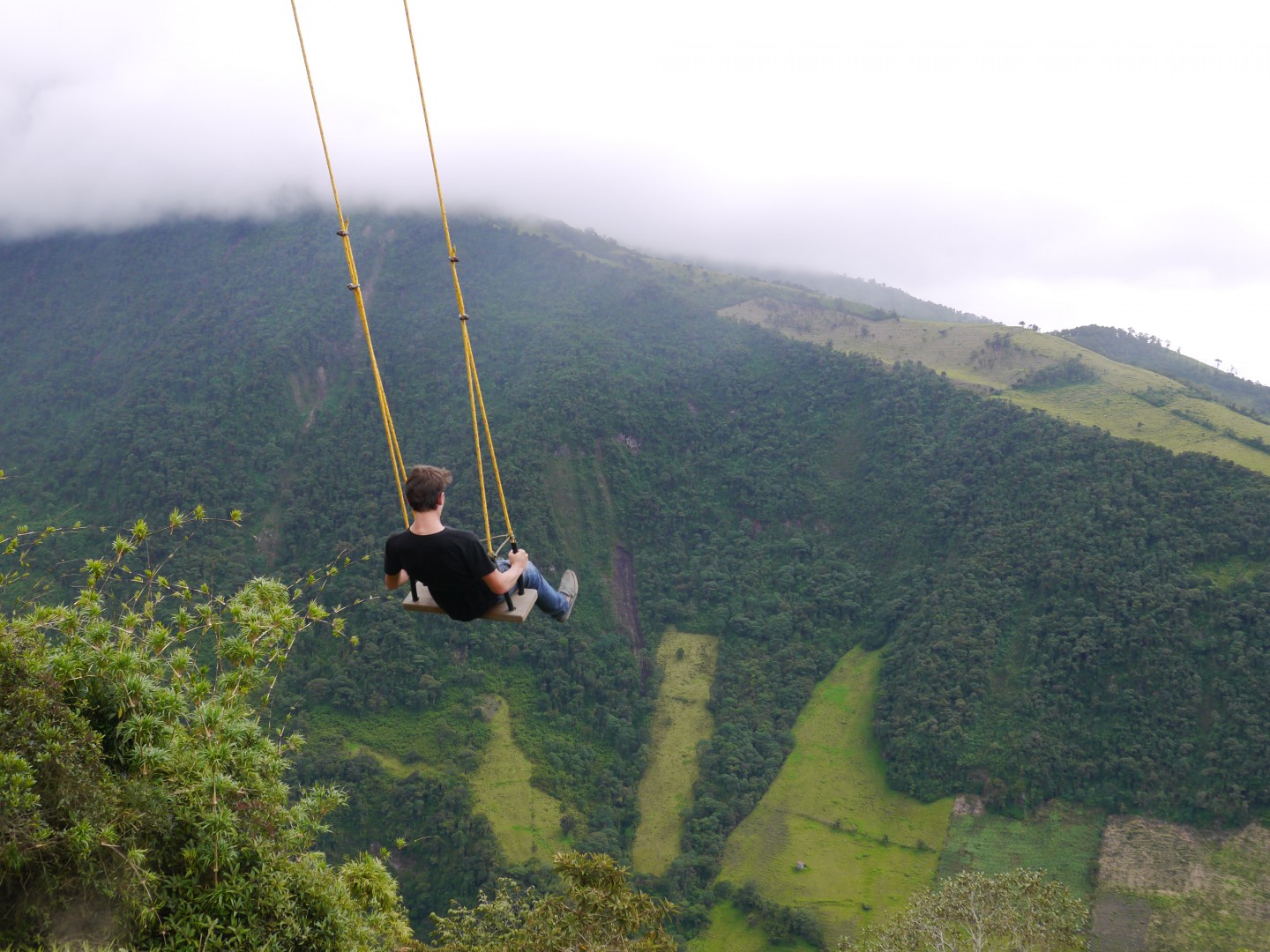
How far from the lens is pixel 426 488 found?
5480 millimetres

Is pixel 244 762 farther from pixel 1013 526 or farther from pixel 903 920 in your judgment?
pixel 1013 526

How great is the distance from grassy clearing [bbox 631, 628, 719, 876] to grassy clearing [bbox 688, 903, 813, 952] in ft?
14.0

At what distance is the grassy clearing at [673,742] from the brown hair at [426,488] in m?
42.3

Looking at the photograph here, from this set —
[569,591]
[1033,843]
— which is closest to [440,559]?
[569,591]

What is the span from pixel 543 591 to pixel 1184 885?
4025 cm

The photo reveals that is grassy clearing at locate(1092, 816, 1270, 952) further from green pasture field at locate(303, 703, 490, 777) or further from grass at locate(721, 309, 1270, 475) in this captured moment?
green pasture field at locate(303, 703, 490, 777)

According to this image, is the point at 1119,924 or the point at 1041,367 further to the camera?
the point at 1041,367

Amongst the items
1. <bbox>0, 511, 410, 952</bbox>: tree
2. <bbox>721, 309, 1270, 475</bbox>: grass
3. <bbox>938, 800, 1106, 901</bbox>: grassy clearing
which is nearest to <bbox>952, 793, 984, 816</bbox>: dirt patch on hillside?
<bbox>938, 800, 1106, 901</bbox>: grassy clearing

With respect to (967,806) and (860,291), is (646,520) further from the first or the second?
(860,291)

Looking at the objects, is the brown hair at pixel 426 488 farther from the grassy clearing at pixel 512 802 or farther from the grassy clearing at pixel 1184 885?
the grassy clearing at pixel 512 802

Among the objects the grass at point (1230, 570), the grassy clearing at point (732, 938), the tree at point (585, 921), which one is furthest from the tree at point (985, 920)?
the grass at point (1230, 570)

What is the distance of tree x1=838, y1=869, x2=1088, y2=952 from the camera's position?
1811cm

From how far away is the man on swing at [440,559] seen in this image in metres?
5.53

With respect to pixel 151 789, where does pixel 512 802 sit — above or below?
below
